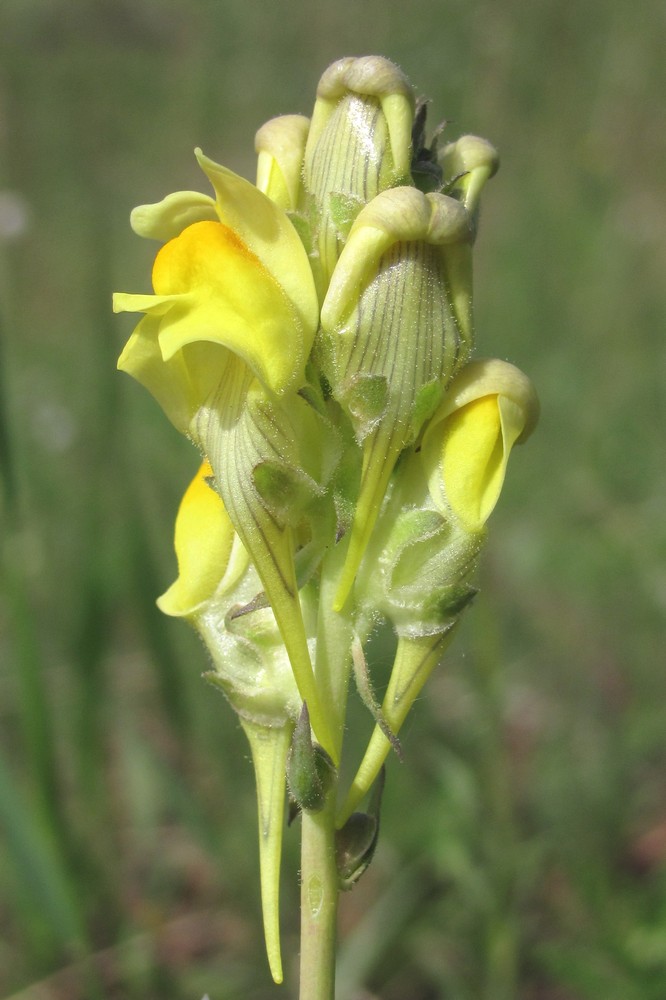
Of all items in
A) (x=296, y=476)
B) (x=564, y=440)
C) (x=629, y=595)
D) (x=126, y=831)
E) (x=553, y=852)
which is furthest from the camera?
(x=564, y=440)

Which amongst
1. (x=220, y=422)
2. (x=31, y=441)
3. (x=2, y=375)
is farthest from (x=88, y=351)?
(x=220, y=422)

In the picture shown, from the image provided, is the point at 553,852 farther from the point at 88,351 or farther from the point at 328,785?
the point at 88,351

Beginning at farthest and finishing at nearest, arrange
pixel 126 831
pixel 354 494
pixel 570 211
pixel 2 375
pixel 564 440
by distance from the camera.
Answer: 1. pixel 570 211
2. pixel 564 440
3. pixel 126 831
4. pixel 2 375
5. pixel 354 494

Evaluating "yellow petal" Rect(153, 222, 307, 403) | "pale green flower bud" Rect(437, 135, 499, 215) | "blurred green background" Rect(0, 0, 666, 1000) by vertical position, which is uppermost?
"pale green flower bud" Rect(437, 135, 499, 215)

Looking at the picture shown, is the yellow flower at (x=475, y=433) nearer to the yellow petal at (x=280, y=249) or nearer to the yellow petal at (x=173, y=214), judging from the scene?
the yellow petal at (x=280, y=249)

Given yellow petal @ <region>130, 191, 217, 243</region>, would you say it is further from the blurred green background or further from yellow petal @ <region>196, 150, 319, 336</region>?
the blurred green background

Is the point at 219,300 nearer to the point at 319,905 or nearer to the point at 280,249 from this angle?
the point at 280,249

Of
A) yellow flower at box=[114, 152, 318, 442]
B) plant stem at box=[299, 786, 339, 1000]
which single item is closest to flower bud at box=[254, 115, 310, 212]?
yellow flower at box=[114, 152, 318, 442]
